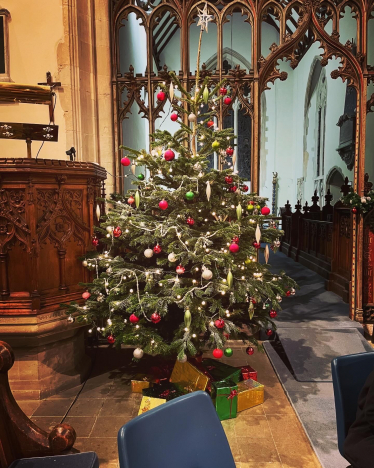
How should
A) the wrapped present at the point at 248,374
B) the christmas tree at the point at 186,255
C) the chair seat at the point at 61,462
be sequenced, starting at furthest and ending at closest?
the wrapped present at the point at 248,374 → the christmas tree at the point at 186,255 → the chair seat at the point at 61,462

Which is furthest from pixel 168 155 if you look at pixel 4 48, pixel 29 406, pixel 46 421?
pixel 4 48

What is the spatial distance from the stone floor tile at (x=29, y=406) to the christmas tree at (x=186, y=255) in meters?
0.70

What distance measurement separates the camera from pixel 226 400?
2.65m

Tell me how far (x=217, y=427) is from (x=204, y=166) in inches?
74.1

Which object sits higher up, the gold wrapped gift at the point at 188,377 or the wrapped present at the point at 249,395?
the gold wrapped gift at the point at 188,377

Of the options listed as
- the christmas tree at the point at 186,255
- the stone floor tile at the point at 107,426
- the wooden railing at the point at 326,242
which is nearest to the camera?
the stone floor tile at the point at 107,426

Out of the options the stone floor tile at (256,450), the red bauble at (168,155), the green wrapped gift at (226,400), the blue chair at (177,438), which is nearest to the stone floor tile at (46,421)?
the green wrapped gift at (226,400)

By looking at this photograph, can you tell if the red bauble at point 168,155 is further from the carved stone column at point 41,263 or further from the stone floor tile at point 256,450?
the stone floor tile at point 256,450

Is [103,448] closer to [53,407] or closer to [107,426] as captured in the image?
[107,426]

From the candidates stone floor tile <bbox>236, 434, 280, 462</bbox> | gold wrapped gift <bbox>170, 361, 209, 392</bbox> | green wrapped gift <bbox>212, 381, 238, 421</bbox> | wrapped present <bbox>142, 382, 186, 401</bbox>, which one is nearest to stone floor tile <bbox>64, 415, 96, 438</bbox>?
wrapped present <bbox>142, 382, 186, 401</bbox>

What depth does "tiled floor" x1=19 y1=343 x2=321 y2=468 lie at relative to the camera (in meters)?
2.25

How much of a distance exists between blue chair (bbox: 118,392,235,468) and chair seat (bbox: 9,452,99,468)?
0.54 metres

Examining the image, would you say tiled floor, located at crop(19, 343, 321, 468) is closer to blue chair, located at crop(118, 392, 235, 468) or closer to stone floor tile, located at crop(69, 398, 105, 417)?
stone floor tile, located at crop(69, 398, 105, 417)

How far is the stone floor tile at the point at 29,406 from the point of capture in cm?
274
